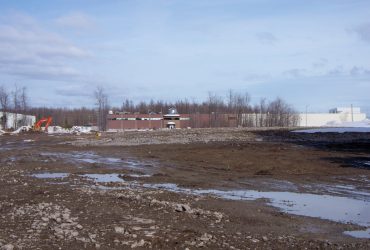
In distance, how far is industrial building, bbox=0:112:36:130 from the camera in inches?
3556

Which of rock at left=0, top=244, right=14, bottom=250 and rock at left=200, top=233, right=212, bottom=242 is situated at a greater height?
rock at left=0, top=244, right=14, bottom=250

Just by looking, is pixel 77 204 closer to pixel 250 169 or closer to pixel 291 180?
pixel 291 180

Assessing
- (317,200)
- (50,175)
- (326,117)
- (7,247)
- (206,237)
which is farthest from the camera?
(326,117)

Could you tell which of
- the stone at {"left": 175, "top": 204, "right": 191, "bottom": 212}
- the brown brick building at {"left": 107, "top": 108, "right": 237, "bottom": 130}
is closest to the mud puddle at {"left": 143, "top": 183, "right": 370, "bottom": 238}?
the stone at {"left": 175, "top": 204, "right": 191, "bottom": 212}

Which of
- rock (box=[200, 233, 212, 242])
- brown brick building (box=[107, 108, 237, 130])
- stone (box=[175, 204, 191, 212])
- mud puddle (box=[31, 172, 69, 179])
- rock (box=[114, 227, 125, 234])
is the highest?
brown brick building (box=[107, 108, 237, 130])

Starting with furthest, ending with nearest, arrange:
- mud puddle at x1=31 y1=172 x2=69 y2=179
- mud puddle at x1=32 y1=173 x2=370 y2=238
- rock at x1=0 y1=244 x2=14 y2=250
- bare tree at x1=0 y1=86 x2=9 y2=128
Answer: bare tree at x1=0 y1=86 x2=9 y2=128, mud puddle at x1=31 y1=172 x2=69 y2=179, mud puddle at x1=32 y1=173 x2=370 y2=238, rock at x1=0 y1=244 x2=14 y2=250

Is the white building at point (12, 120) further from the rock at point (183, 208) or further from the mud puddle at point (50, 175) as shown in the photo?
the rock at point (183, 208)

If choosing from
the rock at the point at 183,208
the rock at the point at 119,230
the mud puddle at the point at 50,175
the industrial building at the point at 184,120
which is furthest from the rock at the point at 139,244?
the industrial building at the point at 184,120

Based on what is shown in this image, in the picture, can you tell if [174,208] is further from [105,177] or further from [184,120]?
[184,120]

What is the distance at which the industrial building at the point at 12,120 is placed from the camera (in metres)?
90.3

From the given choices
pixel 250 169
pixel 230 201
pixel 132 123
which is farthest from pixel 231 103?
pixel 230 201

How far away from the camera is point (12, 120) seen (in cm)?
9788

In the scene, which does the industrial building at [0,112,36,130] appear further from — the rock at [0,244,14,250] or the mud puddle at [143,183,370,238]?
the rock at [0,244,14,250]

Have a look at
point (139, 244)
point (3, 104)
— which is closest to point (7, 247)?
point (139, 244)
